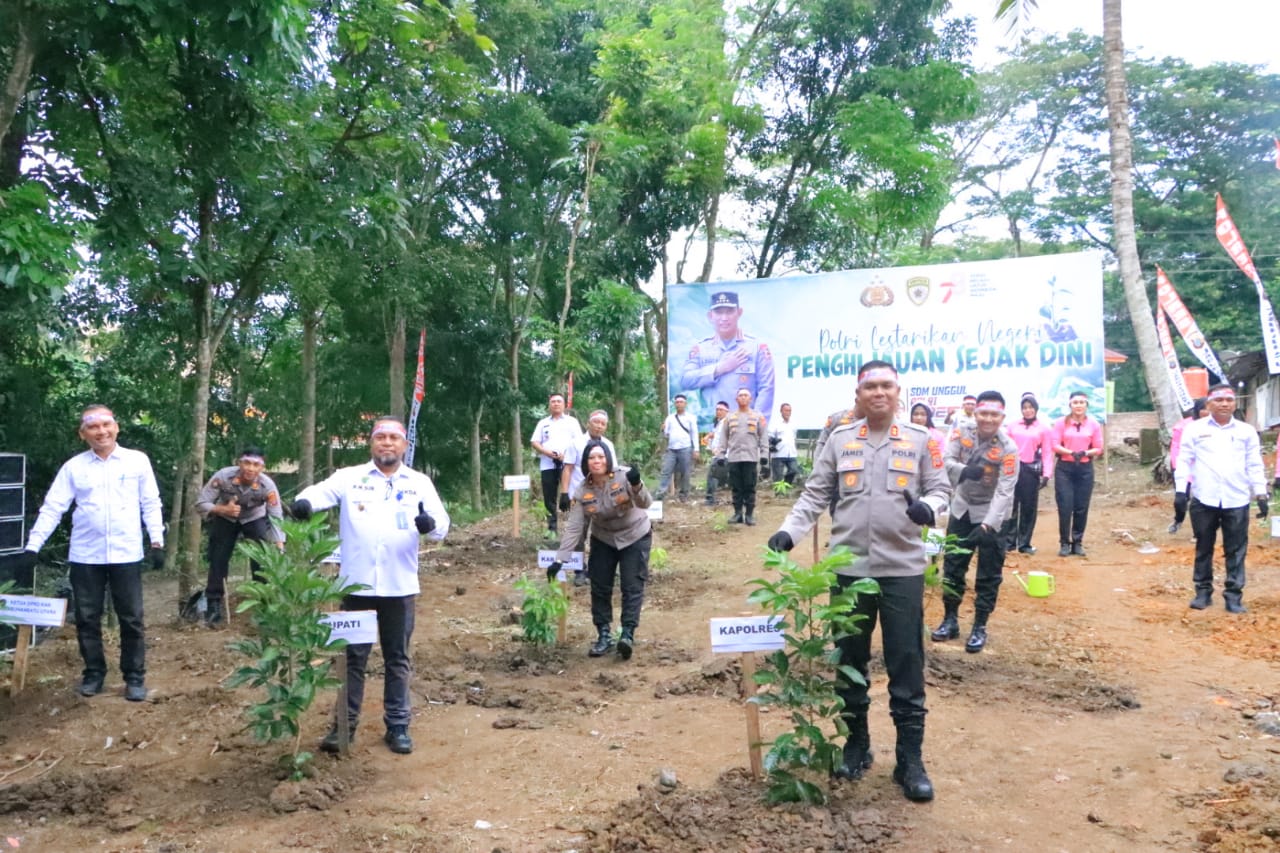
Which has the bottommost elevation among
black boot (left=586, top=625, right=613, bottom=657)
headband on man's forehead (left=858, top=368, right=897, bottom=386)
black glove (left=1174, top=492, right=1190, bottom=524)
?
black boot (left=586, top=625, right=613, bottom=657)

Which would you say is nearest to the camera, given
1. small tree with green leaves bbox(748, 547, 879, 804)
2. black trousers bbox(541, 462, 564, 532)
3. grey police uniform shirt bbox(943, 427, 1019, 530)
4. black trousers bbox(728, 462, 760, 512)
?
small tree with green leaves bbox(748, 547, 879, 804)

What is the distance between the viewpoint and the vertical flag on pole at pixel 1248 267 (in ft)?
58.7

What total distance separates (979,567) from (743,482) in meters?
6.29

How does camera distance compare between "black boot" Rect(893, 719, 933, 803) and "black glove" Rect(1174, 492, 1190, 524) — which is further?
"black glove" Rect(1174, 492, 1190, 524)

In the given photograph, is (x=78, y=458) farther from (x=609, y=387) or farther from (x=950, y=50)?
(x=950, y=50)

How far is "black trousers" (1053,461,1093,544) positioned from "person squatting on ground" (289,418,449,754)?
7.64 m

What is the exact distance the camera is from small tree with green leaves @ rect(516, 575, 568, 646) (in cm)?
684

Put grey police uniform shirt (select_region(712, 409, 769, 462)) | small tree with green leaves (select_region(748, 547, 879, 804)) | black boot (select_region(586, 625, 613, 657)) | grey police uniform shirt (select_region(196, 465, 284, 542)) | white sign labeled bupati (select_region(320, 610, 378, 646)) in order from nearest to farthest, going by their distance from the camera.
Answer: small tree with green leaves (select_region(748, 547, 879, 804)) < white sign labeled bupati (select_region(320, 610, 378, 646)) < black boot (select_region(586, 625, 613, 657)) < grey police uniform shirt (select_region(196, 465, 284, 542)) < grey police uniform shirt (select_region(712, 409, 769, 462))

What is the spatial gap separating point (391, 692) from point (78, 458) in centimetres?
274

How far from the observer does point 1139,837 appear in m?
3.92

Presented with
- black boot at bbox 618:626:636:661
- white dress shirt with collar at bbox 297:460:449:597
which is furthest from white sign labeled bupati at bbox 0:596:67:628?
black boot at bbox 618:626:636:661

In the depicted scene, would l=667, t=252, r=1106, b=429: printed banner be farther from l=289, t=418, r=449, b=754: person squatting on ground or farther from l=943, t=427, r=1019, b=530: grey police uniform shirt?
l=289, t=418, r=449, b=754: person squatting on ground

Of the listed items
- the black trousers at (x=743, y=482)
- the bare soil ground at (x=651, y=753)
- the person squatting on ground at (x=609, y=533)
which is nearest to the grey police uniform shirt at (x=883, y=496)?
the bare soil ground at (x=651, y=753)

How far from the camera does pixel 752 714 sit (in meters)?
4.31
